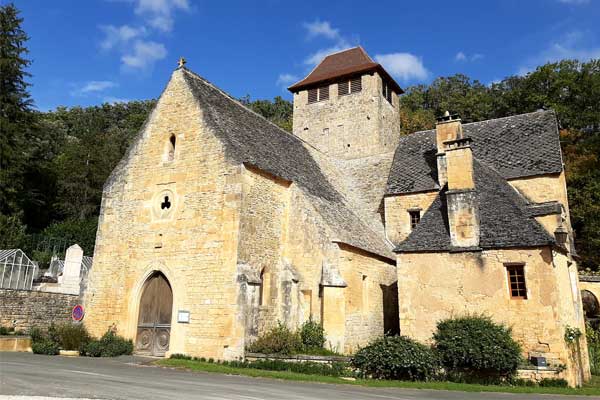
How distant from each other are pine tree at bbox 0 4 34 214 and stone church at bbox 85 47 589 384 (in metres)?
21.2

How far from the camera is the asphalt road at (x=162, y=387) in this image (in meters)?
7.75

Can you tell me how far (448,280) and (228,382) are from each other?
857 cm

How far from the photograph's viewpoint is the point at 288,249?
699 inches

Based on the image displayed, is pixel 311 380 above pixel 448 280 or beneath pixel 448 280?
beneath

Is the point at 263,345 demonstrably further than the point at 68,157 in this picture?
No

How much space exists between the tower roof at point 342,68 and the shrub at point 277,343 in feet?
65.4

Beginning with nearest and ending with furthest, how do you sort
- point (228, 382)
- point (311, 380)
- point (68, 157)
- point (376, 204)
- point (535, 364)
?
point (228, 382)
point (311, 380)
point (535, 364)
point (376, 204)
point (68, 157)

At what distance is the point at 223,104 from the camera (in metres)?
20.4

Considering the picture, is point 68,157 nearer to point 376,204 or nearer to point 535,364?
point 376,204

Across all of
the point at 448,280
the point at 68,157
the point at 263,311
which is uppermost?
the point at 68,157

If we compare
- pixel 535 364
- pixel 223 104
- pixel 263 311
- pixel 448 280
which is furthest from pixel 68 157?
pixel 535 364

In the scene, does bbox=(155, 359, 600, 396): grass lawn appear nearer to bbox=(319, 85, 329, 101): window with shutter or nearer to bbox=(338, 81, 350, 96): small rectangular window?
bbox=(338, 81, 350, 96): small rectangular window

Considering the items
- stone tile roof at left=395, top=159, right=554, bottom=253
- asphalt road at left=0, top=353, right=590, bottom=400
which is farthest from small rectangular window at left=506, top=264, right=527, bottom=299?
asphalt road at left=0, top=353, right=590, bottom=400

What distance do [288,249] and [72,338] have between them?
8.54 metres
